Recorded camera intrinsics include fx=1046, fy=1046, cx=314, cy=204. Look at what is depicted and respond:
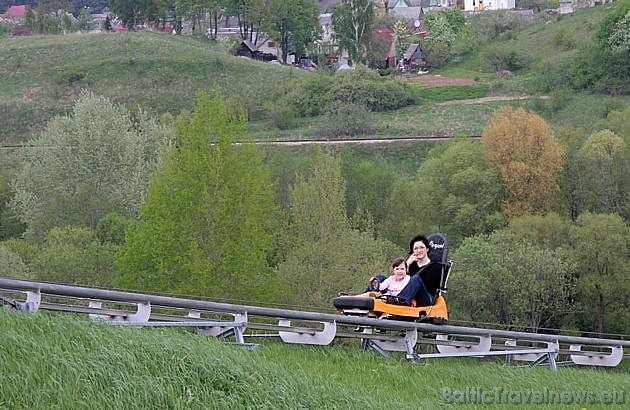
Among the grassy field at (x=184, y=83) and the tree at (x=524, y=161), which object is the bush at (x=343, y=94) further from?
the tree at (x=524, y=161)

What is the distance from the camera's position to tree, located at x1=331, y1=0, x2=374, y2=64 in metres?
144

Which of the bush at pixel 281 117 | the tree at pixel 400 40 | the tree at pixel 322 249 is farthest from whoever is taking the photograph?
the tree at pixel 400 40

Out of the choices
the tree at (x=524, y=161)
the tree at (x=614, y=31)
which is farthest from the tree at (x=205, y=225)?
the tree at (x=614, y=31)

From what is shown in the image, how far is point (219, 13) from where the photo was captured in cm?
16712

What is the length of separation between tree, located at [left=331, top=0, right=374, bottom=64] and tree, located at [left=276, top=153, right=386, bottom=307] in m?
100

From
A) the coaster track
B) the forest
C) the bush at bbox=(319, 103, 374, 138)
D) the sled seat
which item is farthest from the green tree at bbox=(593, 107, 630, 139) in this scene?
the sled seat

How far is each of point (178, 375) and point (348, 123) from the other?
82.1 m

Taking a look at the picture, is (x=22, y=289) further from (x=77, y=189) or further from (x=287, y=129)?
(x=287, y=129)

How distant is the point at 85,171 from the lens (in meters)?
58.2

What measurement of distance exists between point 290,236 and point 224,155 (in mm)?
7213

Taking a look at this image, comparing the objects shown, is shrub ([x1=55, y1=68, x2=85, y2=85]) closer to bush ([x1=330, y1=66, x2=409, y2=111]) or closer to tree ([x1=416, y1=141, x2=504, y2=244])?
bush ([x1=330, y1=66, x2=409, y2=111])

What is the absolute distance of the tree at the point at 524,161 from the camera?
59062 millimetres

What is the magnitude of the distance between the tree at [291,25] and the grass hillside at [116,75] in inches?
1137

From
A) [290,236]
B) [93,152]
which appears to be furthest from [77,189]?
[290,236]
